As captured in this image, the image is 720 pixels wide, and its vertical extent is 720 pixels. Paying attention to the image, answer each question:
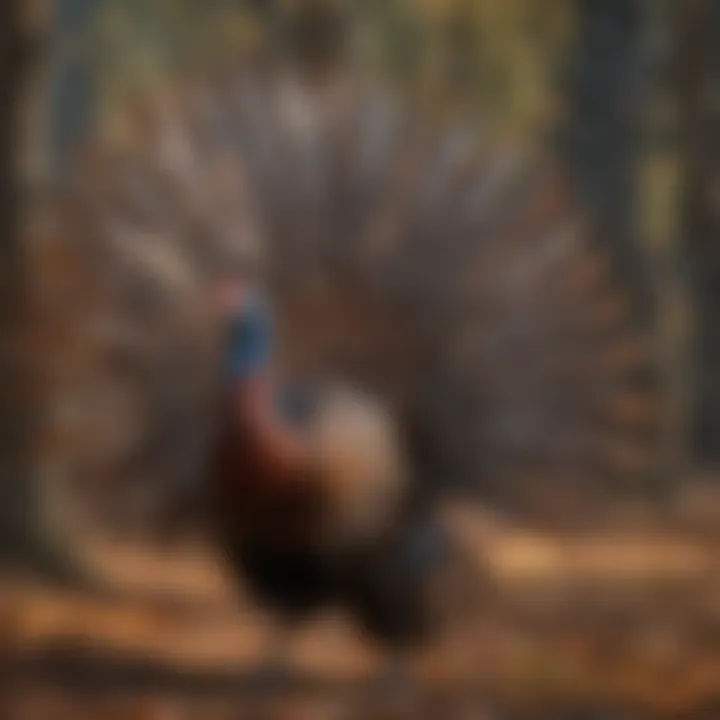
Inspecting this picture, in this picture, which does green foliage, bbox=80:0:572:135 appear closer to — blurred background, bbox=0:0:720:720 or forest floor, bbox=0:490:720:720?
blurred background, bbox=0:0:720:720

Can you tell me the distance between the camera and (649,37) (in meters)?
1.15

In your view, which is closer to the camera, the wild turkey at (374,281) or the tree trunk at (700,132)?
the wild turkey at (374,281)

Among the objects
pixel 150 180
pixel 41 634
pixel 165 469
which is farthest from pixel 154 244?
pixel 41 634

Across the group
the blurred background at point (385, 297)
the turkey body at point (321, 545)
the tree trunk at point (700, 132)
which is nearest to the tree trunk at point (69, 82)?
the blurred background at point (385, 297)

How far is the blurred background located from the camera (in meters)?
1.00

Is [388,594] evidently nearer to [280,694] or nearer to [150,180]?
[280,694]

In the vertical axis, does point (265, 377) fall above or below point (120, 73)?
below

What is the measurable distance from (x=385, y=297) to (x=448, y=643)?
240 mm

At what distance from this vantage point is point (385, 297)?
1.05 m

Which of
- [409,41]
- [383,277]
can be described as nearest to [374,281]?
[383,277]

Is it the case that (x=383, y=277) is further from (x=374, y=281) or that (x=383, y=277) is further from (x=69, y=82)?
(x=69, y=82)

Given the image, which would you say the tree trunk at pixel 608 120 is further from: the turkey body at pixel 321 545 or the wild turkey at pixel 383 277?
the turkey body at pixel 321 545

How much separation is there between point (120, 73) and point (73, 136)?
6 cm

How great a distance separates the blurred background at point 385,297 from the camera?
1000mm
